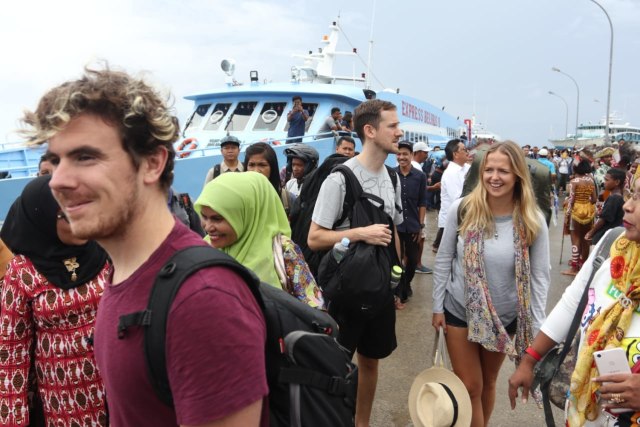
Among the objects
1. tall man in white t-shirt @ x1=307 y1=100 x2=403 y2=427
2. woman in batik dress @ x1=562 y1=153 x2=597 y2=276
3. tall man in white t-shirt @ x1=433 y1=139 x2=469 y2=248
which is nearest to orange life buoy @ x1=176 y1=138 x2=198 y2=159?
tall man in white t-shirt @ x1=433 y1=139 x2=469 y2=248

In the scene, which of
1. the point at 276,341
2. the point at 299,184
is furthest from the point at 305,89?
the point at 276,341

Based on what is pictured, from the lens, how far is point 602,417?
1.81m

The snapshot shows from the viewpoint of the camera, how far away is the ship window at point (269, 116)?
11227mm

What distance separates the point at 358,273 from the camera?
2781mm

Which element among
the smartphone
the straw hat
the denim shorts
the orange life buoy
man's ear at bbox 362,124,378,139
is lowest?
the straw hat

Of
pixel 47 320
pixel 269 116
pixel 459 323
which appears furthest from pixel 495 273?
pixel 269 116

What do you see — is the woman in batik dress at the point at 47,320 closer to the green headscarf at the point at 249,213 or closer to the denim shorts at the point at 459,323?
the green headscarf at the point at 249,213

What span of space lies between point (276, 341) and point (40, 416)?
5.02 ft

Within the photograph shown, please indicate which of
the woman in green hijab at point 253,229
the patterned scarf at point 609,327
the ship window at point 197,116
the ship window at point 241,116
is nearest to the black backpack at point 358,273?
the woman in green hijab at point 253,229

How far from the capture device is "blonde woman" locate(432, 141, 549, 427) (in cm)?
280

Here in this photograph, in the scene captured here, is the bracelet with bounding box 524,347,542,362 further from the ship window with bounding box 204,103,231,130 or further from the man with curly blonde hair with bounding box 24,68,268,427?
the ship window with bounding box 204,103,231,130

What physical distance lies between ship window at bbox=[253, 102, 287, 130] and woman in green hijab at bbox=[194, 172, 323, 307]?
353 inches

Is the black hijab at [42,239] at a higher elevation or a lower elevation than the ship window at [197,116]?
lower

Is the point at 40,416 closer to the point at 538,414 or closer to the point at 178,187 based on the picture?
the point at 538,414
